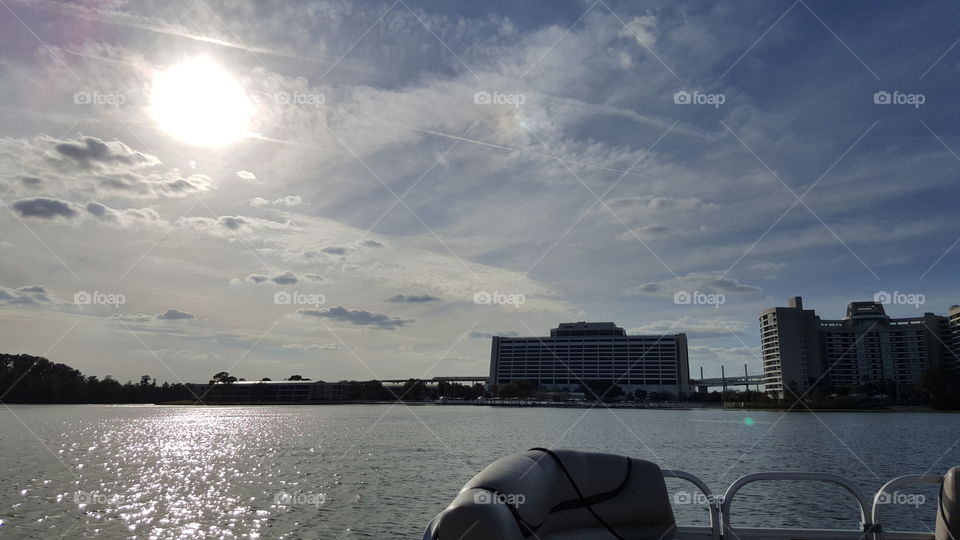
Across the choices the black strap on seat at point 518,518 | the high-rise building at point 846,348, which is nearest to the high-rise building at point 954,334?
the high-rise building at point 846,348

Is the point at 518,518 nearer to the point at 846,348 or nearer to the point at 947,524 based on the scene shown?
the point at 947,524

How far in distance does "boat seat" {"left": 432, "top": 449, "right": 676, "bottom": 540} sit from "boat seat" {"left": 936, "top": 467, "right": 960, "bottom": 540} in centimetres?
225

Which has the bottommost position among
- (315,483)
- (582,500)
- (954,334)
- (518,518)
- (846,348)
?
(315,483)

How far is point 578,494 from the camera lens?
5.32 m

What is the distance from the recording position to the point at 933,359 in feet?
545

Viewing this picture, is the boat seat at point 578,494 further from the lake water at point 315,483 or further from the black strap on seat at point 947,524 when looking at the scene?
the lake water at point 315,483

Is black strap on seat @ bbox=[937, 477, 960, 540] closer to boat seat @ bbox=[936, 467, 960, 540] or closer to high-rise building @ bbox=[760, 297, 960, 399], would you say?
boat seat @ bbox=[936, 467, 960, 540]

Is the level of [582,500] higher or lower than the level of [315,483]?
higher

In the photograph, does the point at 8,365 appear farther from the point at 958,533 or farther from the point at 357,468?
the point at 958,533

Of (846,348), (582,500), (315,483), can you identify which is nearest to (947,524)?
(582,500)

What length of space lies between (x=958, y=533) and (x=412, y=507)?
1791 cm

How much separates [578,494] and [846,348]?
20641 centimetres

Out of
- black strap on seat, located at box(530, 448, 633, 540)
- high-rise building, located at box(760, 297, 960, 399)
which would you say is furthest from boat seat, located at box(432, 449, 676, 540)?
high-rise building, located at box(760, 297, 960, 399)

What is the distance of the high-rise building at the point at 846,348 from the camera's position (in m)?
169
